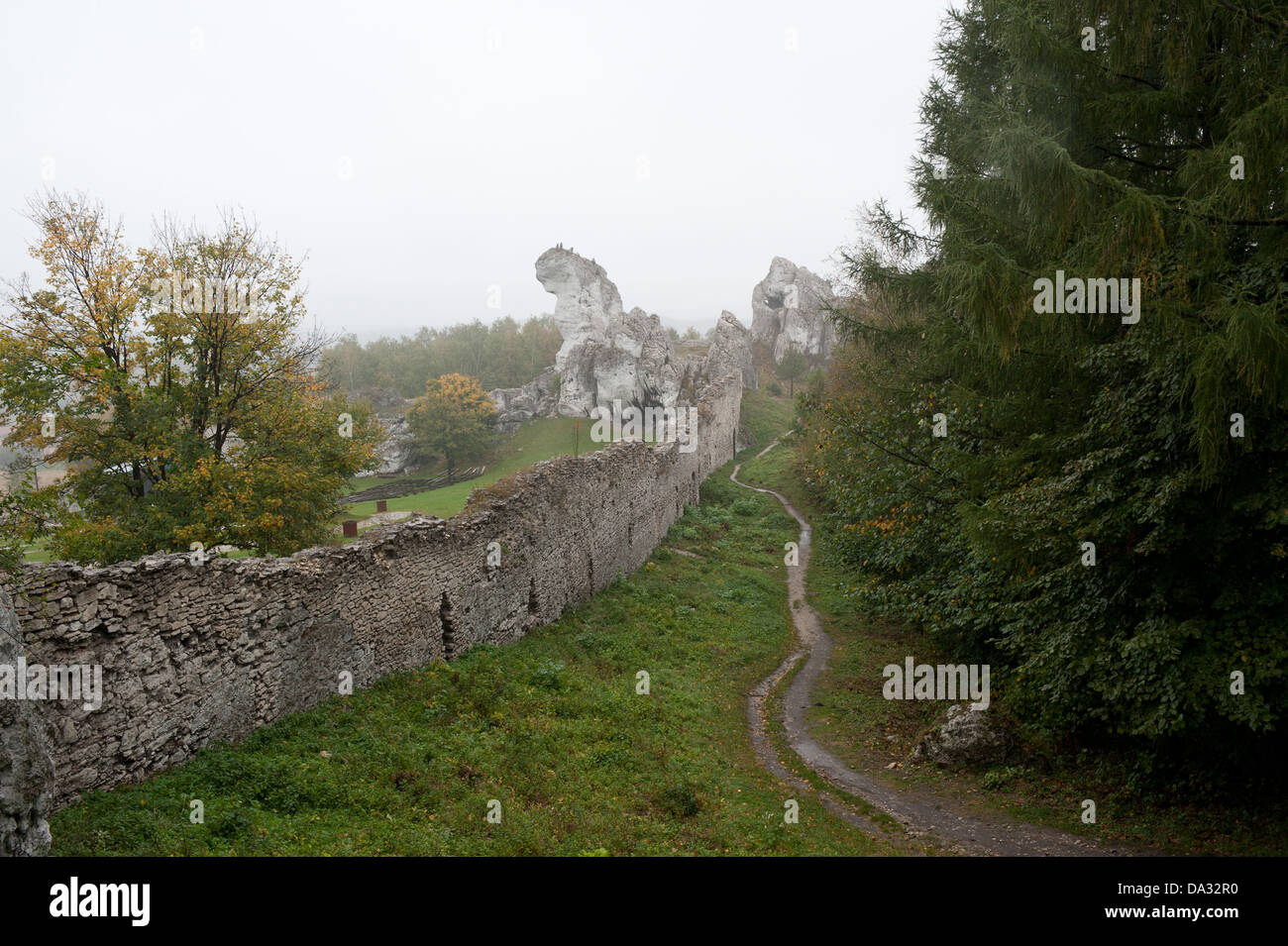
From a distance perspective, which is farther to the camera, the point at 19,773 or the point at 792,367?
the point at 792,367

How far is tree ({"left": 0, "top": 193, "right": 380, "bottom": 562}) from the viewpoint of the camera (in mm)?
18234

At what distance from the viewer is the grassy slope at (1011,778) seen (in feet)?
28.6

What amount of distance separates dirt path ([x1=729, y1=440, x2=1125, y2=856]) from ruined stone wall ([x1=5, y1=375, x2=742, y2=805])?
616 centimetres

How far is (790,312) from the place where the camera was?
87.6 metres

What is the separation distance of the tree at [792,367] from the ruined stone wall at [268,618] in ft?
206

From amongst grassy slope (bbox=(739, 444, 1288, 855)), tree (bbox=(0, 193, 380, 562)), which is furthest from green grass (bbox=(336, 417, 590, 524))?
grassy slope (bbox=(739, 444, 1288, 855))

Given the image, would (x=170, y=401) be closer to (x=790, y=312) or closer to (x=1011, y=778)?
(x=1011, y=778)

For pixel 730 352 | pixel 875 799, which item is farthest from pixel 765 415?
pixel 875 799

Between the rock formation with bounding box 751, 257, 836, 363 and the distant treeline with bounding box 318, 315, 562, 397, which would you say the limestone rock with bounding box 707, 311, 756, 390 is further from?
the distant treeline with bounding box 318, 315, 562, 397

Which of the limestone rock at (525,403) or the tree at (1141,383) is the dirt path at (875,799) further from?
the limestone rock at (525,403)

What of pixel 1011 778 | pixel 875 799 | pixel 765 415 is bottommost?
pixel 875 799

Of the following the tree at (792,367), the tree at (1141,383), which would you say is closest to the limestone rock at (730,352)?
the tree at (792,367)

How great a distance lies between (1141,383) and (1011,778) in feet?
20.8

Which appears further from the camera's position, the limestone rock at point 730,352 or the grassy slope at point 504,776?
the limestone rock at point 730,352
